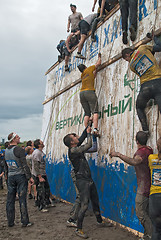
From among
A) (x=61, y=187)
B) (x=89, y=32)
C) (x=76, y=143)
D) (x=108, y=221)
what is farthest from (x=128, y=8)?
(x=61, y=187)

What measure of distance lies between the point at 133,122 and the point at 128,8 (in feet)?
8.43

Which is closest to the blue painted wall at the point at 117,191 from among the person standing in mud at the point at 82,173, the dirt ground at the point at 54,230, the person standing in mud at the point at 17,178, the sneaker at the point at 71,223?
the dirt ground at the point at 54,230

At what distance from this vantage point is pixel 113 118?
224 inches

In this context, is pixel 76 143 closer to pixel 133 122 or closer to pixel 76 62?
pixel 133 122

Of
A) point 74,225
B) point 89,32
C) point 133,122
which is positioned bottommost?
point 74,225

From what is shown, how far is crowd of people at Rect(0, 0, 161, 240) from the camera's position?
12.2 ft

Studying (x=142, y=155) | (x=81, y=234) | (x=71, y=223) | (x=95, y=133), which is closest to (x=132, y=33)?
(x=95, y=133)

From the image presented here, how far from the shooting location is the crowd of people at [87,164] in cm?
371

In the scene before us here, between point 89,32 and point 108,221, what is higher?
point 89,32

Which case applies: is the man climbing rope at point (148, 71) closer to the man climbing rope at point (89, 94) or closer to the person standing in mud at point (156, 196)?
the person standing in mud at point (156, 196)

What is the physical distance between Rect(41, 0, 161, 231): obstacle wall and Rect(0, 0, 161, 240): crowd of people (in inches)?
8.4

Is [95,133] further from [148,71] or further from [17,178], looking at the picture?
[148,71]

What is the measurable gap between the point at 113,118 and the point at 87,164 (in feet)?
4.21

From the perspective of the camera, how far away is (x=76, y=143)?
5.01 meters
